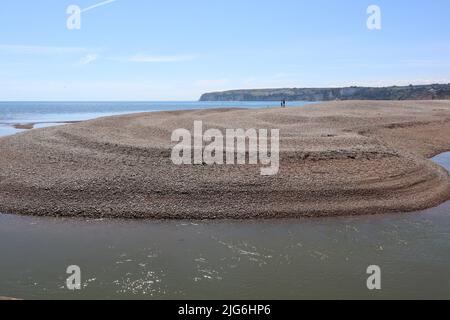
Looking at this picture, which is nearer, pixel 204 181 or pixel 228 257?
pixel 228 257

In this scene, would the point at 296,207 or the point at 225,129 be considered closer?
the point at 296,207

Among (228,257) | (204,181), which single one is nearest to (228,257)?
(228,257)

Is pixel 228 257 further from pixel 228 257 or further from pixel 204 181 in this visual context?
pixel 204 181

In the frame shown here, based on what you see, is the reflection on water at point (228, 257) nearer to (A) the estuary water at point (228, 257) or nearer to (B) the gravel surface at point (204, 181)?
(A) the estuary water at point (228, 257)

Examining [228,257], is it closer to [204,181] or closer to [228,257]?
[228,257]

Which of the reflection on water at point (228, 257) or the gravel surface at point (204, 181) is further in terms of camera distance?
the gravel surface at point (204, 181)

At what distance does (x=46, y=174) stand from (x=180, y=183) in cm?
721

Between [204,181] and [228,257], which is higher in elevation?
[204,181]

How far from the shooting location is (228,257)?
1371 cm

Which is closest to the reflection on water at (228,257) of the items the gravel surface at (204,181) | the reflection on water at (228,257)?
the reflection on water at (228,257)

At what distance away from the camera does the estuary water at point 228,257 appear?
11.6 m

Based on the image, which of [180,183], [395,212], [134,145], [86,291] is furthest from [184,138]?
[86,291]

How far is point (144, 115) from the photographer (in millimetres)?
44219
